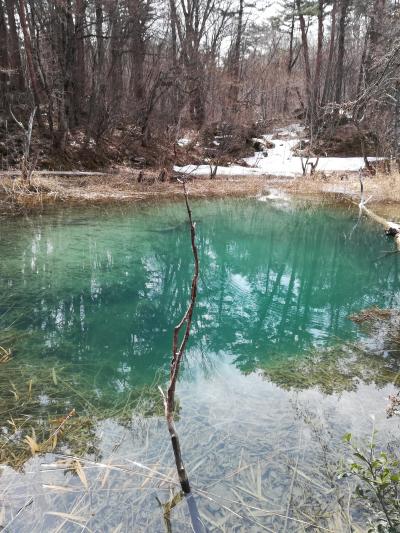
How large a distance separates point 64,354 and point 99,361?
39 cm

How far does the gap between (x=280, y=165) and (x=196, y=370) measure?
17.6 m

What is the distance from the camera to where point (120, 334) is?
15.9ft

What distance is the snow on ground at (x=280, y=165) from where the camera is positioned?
722 inches

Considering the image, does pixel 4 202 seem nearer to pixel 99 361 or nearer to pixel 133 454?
pixel 99 361

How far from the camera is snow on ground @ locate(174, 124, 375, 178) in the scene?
18328 millimetres

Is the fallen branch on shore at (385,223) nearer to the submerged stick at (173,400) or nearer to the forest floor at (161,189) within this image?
the forest floor at (161,189)

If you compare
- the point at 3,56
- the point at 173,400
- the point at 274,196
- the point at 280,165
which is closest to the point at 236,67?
the point at 280,165

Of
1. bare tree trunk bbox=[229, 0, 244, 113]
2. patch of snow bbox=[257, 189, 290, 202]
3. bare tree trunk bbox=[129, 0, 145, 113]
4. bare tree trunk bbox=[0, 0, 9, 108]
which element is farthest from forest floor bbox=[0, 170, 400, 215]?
bare tree trunk bbox=[229, 0, 244, 113]

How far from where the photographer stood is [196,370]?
4.25 metres

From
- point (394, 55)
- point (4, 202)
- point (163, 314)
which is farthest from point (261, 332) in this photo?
point (4, 202)

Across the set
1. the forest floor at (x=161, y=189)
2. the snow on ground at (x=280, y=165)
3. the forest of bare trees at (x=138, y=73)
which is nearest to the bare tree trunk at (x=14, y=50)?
the forest of bare trees at (x=138, y=73)

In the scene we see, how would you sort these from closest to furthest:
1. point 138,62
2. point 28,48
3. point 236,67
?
point 28,48 → point 138,62 → point 236,67

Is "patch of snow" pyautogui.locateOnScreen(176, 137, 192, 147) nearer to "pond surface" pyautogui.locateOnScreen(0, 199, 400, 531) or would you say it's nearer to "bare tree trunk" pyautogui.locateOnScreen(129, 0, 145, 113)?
"bare tree trunk" pyautogui.locateOnScreen(129, 0, 145, 113)

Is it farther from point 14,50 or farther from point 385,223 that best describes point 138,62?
point 385,223
